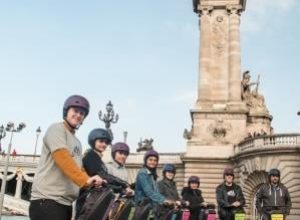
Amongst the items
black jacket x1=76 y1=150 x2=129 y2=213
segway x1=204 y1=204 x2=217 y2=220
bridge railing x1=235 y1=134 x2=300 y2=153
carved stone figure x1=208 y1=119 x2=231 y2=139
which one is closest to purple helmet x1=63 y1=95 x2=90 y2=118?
black jacket x1=76 y1=150 x2=129 y2=213

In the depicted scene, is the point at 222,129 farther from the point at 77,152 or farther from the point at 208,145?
the point at 77,152

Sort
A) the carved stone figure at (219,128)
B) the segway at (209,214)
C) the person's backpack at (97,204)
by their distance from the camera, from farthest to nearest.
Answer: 1. the carved stone figure at (219,128)
2. the segway at (209,214)
3. the person's backpack at (97,204)

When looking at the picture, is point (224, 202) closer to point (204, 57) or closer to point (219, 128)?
point (219, 128)

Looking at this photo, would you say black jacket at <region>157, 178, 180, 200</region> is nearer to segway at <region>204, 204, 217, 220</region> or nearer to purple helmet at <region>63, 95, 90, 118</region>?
segway at <region>204, 204, 217, 220</region>

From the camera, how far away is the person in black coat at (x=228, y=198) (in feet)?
31.7

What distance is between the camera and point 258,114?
34.2 m

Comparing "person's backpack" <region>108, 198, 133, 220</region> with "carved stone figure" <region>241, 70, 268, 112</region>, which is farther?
"carved stone figure" <region>241, 70, 268, 112</region>

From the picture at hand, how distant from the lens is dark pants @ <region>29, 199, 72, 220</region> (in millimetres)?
4227

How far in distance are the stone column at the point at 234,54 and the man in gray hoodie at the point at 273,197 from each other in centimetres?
2321

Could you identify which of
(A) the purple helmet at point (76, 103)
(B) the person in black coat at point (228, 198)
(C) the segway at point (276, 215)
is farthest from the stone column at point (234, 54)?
(A) the purple helmet at point (76, 103)

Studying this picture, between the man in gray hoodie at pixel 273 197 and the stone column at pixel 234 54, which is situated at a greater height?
the stone column at pixel 234 54

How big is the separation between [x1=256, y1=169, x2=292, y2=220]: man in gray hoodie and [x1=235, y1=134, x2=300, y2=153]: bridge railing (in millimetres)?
Result: 17975

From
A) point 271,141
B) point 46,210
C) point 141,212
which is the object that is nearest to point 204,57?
point 271,141

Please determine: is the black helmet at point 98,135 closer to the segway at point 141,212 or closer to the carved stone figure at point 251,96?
the segway at point 141,212
